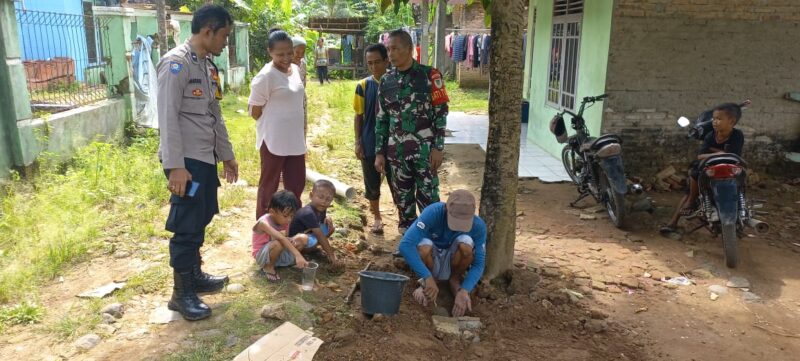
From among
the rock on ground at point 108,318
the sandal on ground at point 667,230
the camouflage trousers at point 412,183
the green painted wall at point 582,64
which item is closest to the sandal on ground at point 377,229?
the camouflage trousers at point 412,183

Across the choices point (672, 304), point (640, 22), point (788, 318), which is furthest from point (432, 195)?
point (640, 22)

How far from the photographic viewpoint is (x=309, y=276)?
3.61 m

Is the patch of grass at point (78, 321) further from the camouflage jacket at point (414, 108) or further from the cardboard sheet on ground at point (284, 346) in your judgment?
the camouflage jacket at point (414, 108)

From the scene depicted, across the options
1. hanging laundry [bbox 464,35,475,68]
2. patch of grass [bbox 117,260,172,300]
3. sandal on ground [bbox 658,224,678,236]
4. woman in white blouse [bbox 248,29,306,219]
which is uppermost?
hanging laundry [bbox 464,35,475,68]

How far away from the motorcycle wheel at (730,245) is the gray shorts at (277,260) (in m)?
3.27

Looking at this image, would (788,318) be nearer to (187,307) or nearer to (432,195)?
(432,195)

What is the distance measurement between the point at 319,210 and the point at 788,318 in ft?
10.3

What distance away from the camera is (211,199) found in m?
3.37

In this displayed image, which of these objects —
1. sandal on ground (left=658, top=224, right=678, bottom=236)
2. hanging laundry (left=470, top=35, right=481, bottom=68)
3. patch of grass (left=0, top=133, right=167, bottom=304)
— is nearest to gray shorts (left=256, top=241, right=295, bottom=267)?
patch of grass (left=0, top=133, right=167, bottom=304)

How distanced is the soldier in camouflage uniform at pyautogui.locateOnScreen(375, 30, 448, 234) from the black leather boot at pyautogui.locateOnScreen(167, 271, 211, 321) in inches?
68.8

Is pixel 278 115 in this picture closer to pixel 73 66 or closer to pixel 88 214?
pixel 88 214

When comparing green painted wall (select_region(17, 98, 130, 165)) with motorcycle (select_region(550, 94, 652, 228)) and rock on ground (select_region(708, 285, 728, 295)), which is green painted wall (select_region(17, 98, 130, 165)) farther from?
rock on ground (select_region(708, 285, 728, 295))

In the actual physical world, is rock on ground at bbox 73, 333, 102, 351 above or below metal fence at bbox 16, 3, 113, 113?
below

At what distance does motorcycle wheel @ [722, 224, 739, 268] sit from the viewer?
172 inches
